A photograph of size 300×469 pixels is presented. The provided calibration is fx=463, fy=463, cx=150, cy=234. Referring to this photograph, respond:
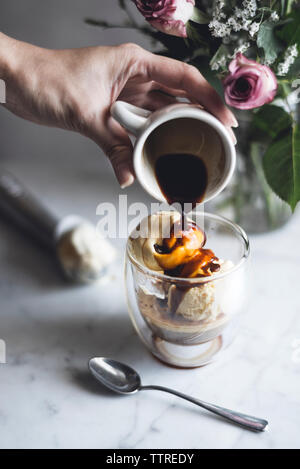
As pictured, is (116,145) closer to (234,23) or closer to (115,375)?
(234,23)

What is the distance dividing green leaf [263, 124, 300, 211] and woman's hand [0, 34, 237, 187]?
5.5 inches

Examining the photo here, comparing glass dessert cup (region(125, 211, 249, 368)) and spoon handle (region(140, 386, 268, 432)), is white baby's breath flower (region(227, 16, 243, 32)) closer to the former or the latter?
glass dessert cup (region(125, 211, 249, 368))

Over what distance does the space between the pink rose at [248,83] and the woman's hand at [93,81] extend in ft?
0.10

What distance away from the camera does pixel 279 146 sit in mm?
796

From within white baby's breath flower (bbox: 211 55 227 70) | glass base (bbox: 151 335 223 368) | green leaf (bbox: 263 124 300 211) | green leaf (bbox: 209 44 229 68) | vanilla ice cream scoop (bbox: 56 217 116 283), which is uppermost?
green leaf (bbox: 209 44 229 68)

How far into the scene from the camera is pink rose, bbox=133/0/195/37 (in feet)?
2.12

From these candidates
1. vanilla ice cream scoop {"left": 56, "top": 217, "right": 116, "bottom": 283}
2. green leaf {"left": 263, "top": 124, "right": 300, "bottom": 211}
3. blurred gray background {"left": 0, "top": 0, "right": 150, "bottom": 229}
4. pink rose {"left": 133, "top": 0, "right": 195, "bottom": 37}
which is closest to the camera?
pink rose {"left": 133, "top": 0, "right": 195, "bottom": 37}

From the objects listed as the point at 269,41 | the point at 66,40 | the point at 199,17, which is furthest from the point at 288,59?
the point at 66,40

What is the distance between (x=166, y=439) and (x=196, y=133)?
45 cm

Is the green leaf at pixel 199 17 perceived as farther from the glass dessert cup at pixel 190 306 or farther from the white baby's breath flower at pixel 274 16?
the glass dessert cup at pixel 190 306

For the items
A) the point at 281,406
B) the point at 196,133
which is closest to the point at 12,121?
the point at 196,133

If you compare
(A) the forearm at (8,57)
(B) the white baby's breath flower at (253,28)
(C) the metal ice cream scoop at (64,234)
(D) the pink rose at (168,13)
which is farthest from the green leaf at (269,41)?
(C) the metal ice cream scoop at (64,234)

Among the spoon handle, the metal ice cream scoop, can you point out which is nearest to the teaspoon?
the spoon handle

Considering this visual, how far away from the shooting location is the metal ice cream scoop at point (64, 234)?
3.17 ft
